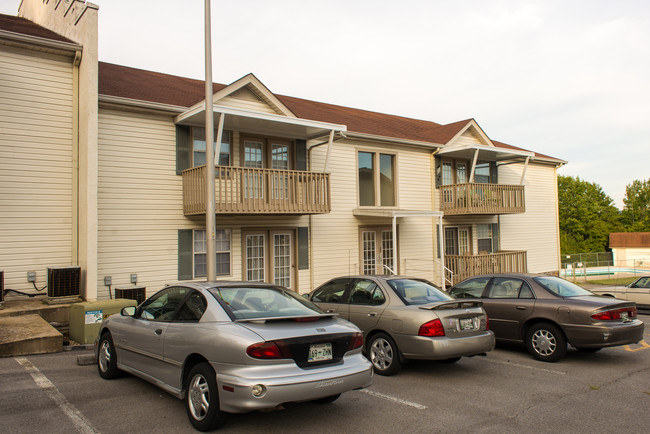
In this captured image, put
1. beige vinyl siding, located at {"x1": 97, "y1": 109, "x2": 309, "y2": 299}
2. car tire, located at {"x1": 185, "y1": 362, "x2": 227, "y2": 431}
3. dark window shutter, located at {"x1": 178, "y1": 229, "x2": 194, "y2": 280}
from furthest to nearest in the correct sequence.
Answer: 1. dark window shutter, located at {"x1": 178, "y1": 229, "x2": 194, "y2": 280}
2. beige vinyl siding, located at {"x1": 97, "y1": 109, "x2": 309, "y2": 299}
3. car tire, located at {"x1": 185, "y1": 362, "x2": 227, "y2": 431}

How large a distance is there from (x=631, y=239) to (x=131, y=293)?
75.7m

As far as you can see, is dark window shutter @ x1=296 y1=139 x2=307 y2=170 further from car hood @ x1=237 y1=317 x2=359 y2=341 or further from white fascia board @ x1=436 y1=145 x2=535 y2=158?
car hood @ x1=237 y1=317 x2=359 y2=341

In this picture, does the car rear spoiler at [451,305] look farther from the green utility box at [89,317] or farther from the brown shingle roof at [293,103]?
the brown shingle roof at [293,103]

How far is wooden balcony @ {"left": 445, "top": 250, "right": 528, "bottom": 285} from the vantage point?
61.5 feet

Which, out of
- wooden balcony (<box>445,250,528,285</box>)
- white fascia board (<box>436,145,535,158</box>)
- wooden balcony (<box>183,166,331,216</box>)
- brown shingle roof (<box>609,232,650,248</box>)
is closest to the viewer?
wooden balcony (<box>183,166,331,216</box>)

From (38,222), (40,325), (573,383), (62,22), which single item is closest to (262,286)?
(573,383)

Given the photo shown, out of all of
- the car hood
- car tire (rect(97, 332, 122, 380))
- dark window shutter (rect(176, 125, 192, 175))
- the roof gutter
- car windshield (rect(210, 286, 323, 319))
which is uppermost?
the roof gutter

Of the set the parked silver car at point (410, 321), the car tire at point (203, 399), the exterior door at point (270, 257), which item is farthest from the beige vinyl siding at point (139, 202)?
the car tire at point (203, 399)

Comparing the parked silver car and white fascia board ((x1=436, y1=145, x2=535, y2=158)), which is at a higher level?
white fascia board ((x1=436, y1=145, x2=535, y2=158))

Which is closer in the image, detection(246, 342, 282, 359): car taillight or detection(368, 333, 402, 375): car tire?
detection(246, 342, 282, 359): car taillight

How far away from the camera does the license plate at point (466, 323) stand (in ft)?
23.6

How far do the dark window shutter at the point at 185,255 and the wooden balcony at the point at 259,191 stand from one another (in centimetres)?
62

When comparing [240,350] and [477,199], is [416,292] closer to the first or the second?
[240,350]

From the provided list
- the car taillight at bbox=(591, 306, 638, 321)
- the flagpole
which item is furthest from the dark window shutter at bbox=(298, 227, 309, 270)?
the car taillight at bbox=(591, 306, 638, 321)
